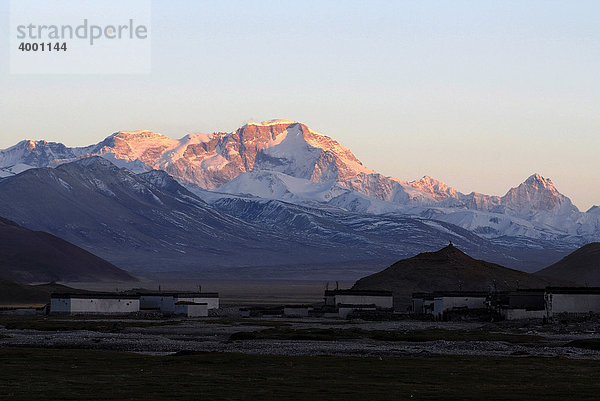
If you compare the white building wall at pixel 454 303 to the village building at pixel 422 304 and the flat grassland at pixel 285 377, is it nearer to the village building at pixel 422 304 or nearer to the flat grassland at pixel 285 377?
the village building at pixel 422 304

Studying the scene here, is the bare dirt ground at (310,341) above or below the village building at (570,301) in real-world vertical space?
below

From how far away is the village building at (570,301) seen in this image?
446 feet

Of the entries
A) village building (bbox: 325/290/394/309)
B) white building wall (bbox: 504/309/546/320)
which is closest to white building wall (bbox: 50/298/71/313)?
village building (bbox: 325/290/394/309)

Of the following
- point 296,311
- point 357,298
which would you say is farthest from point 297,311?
point 357,298

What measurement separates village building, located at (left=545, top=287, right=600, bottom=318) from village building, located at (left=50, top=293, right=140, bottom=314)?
2423 inches

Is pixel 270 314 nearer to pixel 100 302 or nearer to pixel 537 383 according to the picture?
pixel 100 302

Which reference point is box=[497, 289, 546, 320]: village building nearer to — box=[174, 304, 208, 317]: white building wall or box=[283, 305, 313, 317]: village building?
box=[283, 305, 313, 317]: village building

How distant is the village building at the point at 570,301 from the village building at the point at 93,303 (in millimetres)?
61549

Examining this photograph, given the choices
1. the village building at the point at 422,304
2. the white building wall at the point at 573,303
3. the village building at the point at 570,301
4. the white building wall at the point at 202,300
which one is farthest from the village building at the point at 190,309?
the white building wall at the point at 573,303

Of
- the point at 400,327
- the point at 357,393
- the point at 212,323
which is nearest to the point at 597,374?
the point at 357,393

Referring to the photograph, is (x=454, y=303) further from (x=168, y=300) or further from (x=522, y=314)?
(x=168, y=300)

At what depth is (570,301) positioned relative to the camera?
13675 centimetres

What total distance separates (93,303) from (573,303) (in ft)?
221

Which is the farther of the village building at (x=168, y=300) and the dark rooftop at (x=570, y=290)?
the village building at (x=168, y=300)
